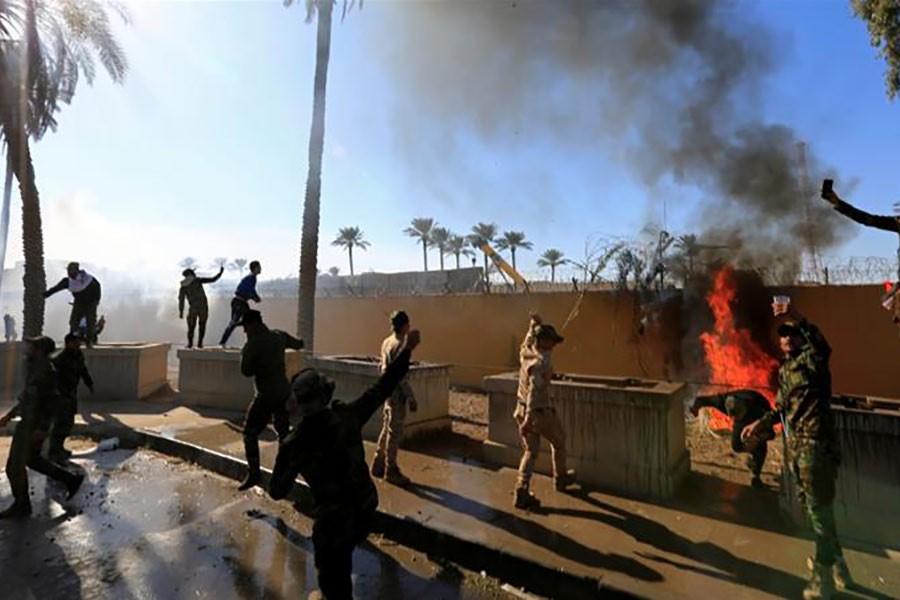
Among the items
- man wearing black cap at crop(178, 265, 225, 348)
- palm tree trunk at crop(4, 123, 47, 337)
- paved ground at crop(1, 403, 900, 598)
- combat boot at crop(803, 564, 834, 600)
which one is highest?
palm tree trunk at crop(4, 123, 47, 337)

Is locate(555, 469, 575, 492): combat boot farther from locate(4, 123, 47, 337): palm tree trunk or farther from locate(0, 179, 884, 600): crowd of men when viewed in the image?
locate(4, 123, 47, 337): palm tree trunk

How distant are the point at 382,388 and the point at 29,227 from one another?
13.3 m

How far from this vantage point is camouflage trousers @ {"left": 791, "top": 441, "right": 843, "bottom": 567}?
3.10 m

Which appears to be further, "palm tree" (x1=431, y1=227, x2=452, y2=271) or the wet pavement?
"palm tree" (x1=431, y1=227, x2=452, y2=271)

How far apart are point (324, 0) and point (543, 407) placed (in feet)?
40.1

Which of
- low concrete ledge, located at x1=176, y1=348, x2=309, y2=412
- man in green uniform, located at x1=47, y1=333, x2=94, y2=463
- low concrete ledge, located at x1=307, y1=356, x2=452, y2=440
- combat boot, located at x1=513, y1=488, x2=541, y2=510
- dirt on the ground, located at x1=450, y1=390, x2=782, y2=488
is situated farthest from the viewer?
low concrete ledge, located at x1=176, y1=348, x2=309, y2=412

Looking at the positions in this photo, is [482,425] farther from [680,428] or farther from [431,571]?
[431,571]

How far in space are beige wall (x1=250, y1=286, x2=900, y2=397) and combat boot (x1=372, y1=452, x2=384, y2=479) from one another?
205 inches

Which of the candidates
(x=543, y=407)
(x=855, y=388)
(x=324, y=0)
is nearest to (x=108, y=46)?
(x=324, y=0)

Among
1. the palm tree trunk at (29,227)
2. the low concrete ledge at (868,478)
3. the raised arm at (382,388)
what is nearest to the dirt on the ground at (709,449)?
the low concrete ledge at (868,478)

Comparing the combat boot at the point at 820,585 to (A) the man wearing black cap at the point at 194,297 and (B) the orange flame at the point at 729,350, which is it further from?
(A) the man wearing black cap at the point at 194,297

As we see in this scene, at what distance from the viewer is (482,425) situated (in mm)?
7695

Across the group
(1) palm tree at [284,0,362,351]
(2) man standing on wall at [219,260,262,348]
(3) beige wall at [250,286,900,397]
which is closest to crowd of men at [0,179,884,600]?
(2) man standing on wall at [219,260,262,348]

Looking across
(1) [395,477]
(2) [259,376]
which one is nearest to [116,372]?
(2) [259,376]
